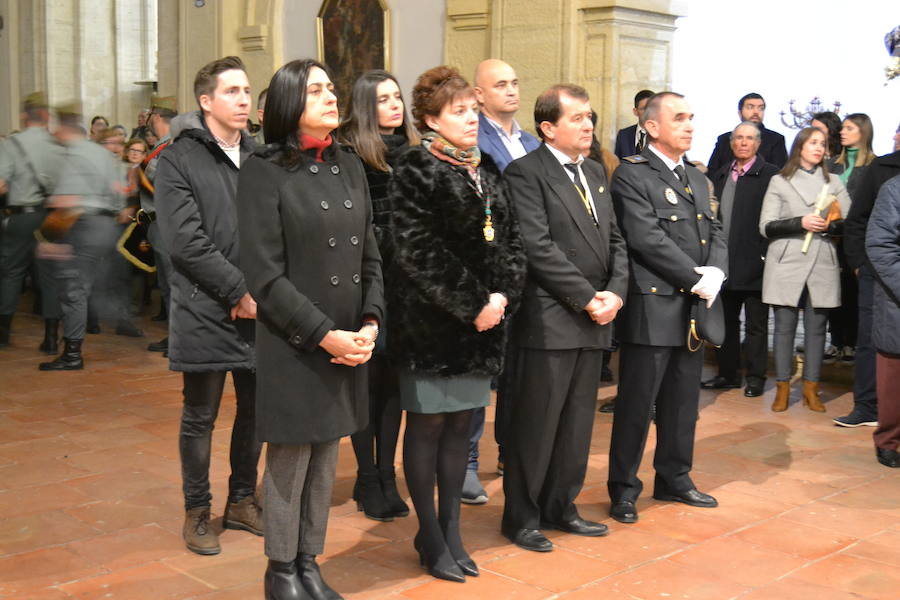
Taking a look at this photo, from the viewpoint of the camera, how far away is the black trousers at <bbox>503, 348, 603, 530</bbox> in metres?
4.41

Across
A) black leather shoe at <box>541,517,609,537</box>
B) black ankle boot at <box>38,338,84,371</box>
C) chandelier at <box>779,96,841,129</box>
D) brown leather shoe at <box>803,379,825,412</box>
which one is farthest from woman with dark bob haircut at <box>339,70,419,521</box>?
chandelier at <box>779,96,841,129</box>

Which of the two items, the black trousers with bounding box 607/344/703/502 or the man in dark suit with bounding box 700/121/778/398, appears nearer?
the black trousers with bounding box 607/344/703/502

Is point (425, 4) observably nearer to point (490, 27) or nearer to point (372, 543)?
point (490, 27)

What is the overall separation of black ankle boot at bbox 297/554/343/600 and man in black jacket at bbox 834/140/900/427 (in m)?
3.87

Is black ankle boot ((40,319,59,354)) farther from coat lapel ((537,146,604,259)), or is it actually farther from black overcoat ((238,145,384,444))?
black overcoat ((238,145,384,444))

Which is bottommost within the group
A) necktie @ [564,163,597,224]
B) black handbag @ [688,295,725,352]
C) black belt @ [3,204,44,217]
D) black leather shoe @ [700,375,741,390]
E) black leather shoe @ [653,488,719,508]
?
black leather shoe @ [653,488,719,508]

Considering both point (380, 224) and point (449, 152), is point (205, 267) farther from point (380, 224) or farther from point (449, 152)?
point (449, 152)

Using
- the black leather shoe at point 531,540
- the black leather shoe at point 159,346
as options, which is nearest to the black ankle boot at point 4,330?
the black leather shoe at point 159,346

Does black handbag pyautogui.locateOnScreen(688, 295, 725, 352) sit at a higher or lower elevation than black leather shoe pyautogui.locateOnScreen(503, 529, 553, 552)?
higher

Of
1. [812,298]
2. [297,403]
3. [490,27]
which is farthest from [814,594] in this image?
[490,27]

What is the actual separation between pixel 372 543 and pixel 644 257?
1594 millimetres

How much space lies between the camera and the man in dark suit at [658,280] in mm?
4797

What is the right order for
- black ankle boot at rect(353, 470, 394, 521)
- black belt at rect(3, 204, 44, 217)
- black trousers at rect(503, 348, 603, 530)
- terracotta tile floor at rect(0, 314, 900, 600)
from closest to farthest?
terracotta tile floor at rect(0, 314, 900, 600) → black trousers at rect(503, 348, 603, 530) → black ankle boot at rect(353, 470, 394, 521) → black belt at rect(3, 204, 44, 217)

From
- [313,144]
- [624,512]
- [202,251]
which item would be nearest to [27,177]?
[202,251]
